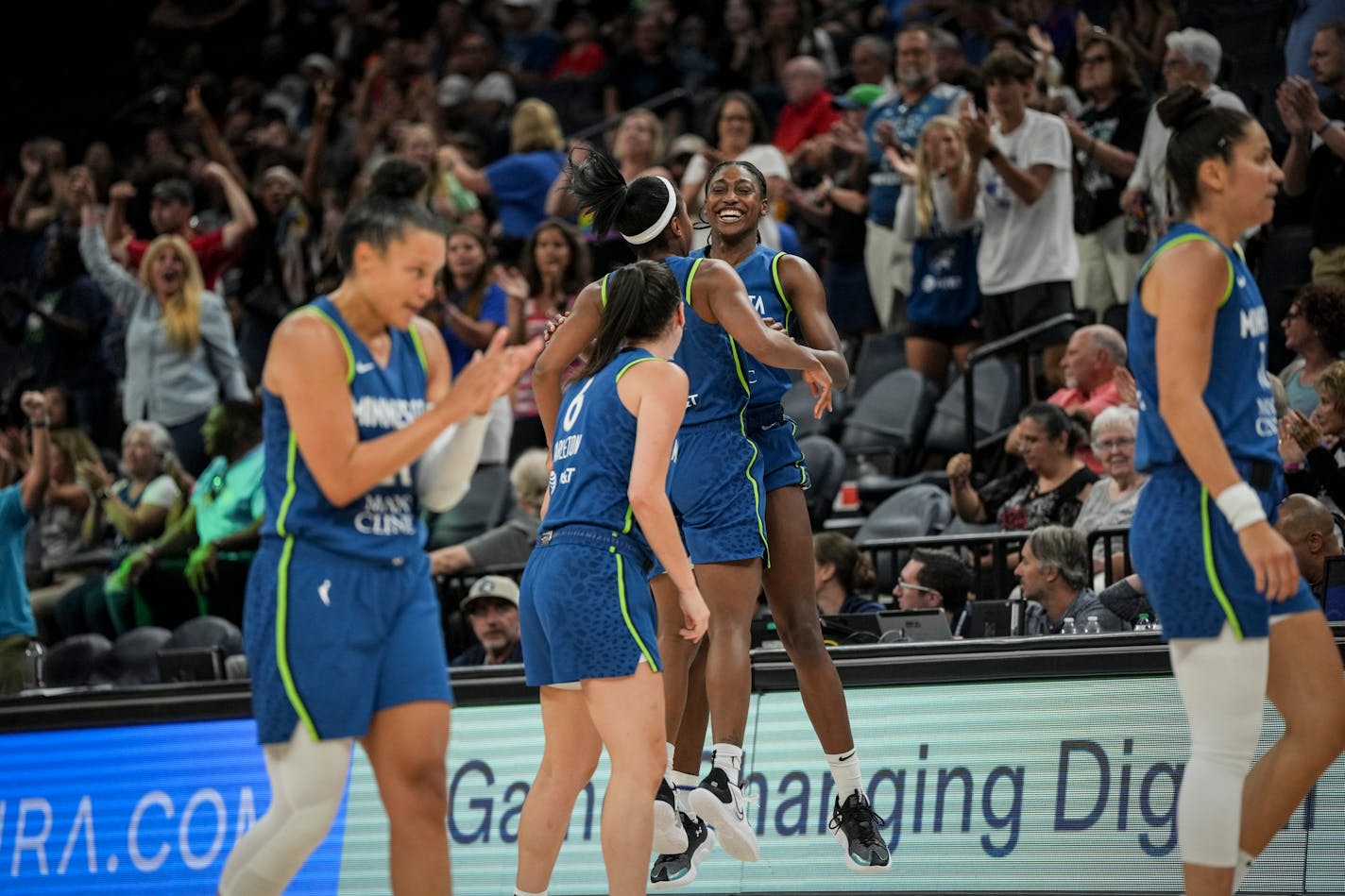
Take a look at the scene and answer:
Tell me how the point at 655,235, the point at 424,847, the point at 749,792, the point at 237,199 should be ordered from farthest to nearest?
the point at 237,199, the point at 749,792, the point at 655,235, the point at 424,847

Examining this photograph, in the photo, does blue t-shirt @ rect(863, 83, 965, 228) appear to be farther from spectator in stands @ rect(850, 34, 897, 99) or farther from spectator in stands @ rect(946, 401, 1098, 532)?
spectator in stands @ rect(946, 401, 1098, 532)

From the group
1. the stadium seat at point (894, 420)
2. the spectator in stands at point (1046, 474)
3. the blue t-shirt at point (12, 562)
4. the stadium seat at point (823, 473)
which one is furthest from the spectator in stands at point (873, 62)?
the blue t-shirt at point (12, 562)

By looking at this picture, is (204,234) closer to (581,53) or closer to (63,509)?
(63,509)

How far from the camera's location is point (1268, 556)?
4.06m

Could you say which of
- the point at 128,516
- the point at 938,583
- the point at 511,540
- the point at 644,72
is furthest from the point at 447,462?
the point at 644,72

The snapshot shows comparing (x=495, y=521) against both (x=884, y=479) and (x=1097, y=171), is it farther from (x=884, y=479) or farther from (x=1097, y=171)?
(x=1097, y=171)

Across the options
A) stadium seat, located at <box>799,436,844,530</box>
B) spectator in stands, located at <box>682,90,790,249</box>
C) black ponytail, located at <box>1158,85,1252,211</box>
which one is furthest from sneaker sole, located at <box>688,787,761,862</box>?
spectator in stands, located at <box>682,90,790,249</box>

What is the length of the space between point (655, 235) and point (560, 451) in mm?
1008

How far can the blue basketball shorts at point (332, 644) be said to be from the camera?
4043mm

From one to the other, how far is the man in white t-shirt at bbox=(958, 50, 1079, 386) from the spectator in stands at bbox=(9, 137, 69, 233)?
347 inches

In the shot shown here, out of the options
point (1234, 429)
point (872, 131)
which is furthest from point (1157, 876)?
point (872, 131)

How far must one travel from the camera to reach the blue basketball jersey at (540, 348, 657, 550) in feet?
16.2

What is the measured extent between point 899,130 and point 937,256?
0.99 metres

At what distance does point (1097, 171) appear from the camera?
32.9ft
